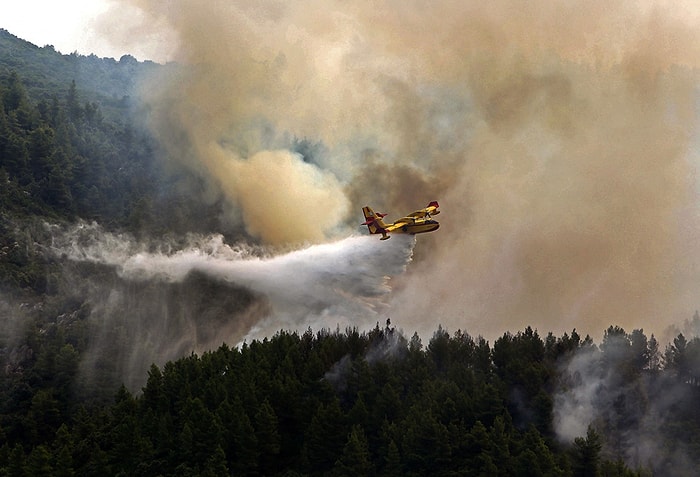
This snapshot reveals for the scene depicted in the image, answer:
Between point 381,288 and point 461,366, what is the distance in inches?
866

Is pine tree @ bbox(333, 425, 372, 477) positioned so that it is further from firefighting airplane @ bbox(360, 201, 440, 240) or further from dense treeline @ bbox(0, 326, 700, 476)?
firefighting airplane @ bbox(360, 201, 440, 240)

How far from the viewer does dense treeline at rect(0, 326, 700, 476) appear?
114562 mm

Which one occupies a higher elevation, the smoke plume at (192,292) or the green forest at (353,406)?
the smoke plume at (192,292)

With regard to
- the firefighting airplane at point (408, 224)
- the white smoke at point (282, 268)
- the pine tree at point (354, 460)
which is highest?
the white smoke at point (282, 268)

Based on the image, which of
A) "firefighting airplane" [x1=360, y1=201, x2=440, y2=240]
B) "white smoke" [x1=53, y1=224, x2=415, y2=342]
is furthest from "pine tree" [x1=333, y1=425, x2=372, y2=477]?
"white smoke" [x1=53, y1=224, x2=415, y2=342]

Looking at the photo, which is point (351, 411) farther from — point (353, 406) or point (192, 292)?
point (192, 292)

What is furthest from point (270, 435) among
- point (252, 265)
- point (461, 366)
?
point (252, 265)

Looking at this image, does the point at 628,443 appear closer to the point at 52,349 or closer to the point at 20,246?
the point at 52,349

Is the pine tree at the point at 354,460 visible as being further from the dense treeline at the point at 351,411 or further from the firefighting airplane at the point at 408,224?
the firefighting airplane at the point at 408,224

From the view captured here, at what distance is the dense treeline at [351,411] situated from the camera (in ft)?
376

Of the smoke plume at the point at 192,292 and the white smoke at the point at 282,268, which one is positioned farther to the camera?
the smoke plume at the point at 192,292

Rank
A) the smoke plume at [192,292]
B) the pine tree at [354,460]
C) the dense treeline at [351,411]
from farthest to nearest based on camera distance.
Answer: the smoke plume at [192,292] → the dense treeline at [351,411] → the pine tree at [354,460]

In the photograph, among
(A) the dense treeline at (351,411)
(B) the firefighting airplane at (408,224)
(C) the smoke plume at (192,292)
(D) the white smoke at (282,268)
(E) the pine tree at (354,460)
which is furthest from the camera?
(C) the smoke plume at (192,292)

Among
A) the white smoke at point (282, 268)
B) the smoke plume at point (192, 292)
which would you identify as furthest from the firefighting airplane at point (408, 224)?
the smoke plume at point (192, 292)
